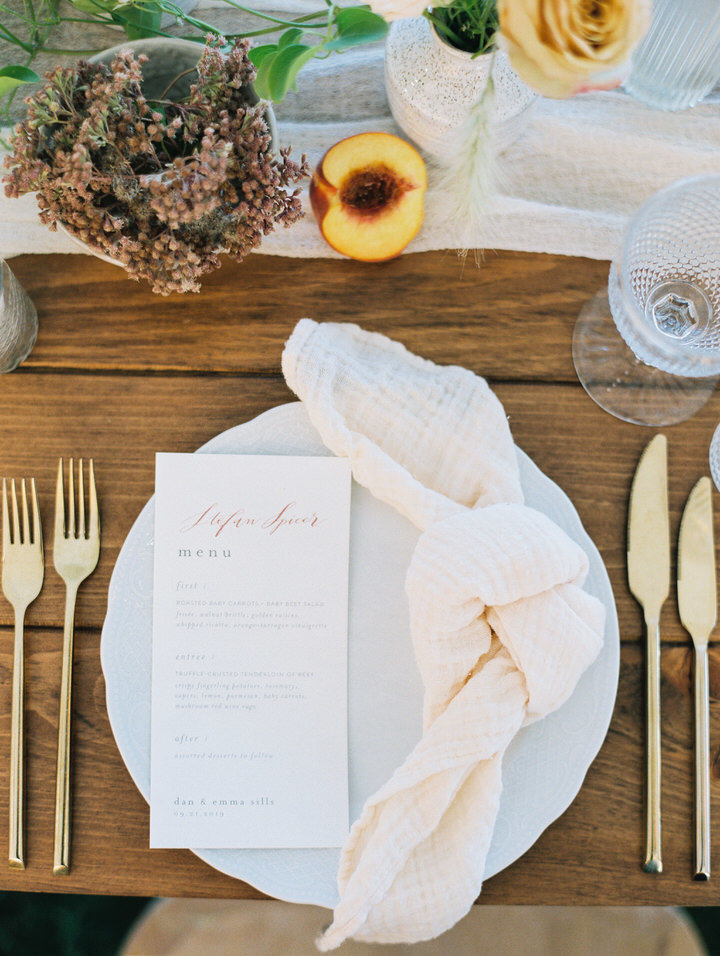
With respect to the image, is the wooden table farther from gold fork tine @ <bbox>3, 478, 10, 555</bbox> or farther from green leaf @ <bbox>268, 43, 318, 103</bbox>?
green leaf @ <bbox>268, 43, 318, 103</bbox>

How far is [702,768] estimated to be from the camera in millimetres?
635

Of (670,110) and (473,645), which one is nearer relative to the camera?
(473,645)

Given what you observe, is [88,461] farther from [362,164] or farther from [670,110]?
[670,110]

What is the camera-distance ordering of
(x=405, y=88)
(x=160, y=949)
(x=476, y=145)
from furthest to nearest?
(x=160, y=949) < (x=405, y=88) < (x=476, y=145)

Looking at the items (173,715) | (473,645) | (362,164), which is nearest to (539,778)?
(473,645)

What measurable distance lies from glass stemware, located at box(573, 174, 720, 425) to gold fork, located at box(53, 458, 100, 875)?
46cm

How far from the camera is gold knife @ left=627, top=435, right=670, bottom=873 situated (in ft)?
2.04

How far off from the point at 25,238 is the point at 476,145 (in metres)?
0.42

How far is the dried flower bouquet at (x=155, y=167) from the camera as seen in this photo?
545 mm

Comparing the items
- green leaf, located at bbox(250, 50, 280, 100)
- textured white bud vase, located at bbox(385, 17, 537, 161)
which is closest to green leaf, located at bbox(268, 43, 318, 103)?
green leaf, located at bbox(250, 50, 280, 100)

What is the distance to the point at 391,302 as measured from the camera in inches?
28.0

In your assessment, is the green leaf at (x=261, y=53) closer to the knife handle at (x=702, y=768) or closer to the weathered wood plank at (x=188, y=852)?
the weathered wood plank at (x=188, y=852)

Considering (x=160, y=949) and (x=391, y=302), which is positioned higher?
(x=391, y=302)

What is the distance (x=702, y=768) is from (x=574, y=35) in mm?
555
